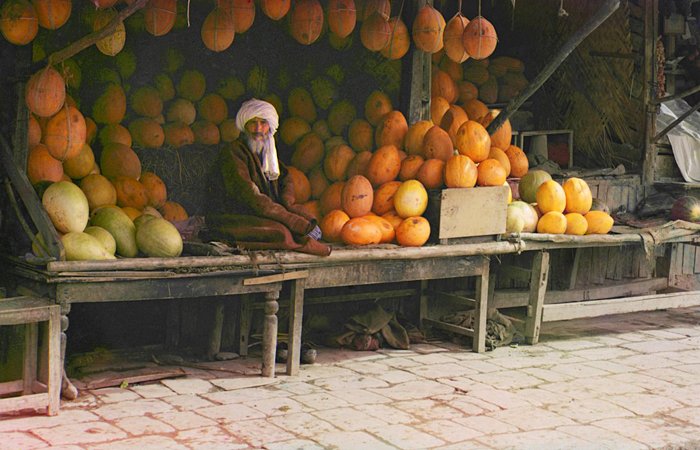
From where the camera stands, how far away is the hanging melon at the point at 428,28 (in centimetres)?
848

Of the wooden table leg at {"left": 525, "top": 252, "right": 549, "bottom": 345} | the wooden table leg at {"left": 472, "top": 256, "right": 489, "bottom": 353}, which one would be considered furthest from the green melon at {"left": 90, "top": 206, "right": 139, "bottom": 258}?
the wooden table leg at {"left": 525, "top": 252, "right": 549, "bottom": 345}

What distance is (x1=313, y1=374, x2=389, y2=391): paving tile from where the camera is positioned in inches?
283

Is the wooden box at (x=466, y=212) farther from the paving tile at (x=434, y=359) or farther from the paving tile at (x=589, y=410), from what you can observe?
the paving tile at (x=589, y=410)

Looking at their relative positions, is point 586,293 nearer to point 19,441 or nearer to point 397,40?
point 397,40

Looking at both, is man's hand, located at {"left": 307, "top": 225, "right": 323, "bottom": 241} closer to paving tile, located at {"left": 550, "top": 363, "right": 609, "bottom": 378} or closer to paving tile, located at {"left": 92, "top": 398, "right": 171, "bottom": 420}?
paving tile, located at {"left": 92, "top": 398, "right": 171, "bottom": 420}

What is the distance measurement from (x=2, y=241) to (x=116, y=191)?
99 cm

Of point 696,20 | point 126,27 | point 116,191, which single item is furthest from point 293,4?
point 696,20

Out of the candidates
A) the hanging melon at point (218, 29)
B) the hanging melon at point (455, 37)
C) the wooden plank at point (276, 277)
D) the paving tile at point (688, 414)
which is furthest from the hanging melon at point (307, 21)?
the paving tile at point (688, 414)

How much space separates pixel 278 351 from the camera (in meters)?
7.89

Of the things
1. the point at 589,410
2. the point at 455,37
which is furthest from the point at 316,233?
the point at 589,410

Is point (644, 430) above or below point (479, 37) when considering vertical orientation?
below

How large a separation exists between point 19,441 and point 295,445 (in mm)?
1559

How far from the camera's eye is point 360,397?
6.93 m

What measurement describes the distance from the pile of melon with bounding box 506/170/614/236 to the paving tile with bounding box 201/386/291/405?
2762 millimetres
